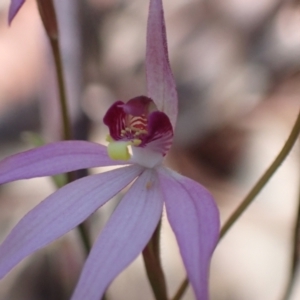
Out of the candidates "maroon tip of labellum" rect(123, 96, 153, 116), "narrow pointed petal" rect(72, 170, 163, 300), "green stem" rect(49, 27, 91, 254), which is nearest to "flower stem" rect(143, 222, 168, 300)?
"narrow pointed petal" rect(72, 170, 163, 300)

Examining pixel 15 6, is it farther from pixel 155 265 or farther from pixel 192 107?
pixel 192 107

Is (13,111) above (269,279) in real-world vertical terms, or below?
above

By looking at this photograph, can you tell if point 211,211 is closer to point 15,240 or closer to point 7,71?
point 15,240

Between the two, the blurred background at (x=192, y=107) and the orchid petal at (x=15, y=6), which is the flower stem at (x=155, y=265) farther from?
the blurred background at (x=192, y=107)

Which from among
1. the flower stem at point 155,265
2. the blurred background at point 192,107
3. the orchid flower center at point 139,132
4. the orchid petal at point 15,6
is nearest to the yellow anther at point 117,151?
the orchid flower center at point 139,132

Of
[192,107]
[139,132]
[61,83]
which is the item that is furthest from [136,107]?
[192,107]

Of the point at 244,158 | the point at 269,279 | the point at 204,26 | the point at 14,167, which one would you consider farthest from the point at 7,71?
the point at 14,167
